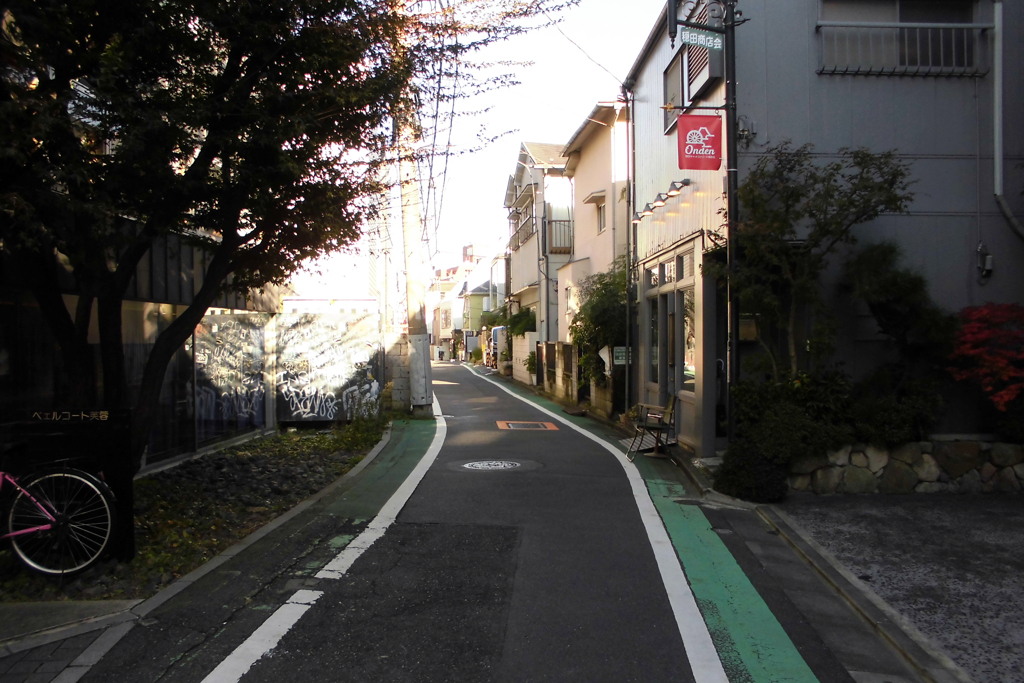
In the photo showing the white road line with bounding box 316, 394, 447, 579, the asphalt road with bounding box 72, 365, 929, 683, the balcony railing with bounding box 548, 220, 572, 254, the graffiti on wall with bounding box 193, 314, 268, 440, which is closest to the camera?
the asphalt road with bounding box 72, 365, 929, 683

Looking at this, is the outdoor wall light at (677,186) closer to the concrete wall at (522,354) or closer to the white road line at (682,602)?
the white road line at (682,602)

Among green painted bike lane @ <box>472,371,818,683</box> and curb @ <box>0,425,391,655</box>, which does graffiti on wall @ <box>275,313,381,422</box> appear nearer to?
green painted bike lane @ <box>472,371,818,683</box>

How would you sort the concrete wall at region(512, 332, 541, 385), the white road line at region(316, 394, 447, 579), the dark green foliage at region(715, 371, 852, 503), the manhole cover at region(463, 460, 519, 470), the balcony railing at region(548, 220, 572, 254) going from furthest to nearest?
1. the concrete wall at region(512, 332, 541, 385)
2. the balcony railing at region(548, 220, 572, 254)
3. the manhole cover at region(463, 460, 519, 470)
4. the dark green foliage at region(715, 371, 852, 503)
5. the white road line at region(316, 394, 447, 579)

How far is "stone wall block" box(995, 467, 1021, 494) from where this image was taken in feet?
29.8

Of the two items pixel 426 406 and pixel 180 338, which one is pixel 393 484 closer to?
pixel 180 338

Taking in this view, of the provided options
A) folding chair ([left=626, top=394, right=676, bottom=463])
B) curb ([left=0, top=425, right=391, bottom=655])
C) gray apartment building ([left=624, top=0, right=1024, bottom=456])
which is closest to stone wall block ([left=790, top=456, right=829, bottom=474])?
gray apartment building ([left=624, top=0, right=1024, bottom=456])

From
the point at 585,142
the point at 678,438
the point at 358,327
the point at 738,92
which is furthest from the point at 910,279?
the point at 585,142

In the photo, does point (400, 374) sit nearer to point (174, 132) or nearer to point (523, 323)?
point (174, 132)

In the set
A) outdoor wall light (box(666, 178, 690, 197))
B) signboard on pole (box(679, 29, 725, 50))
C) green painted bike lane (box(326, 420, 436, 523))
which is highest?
signboard on pole (box(679, 29, 725, 50))

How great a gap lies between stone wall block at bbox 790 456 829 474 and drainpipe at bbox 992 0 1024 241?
4.30m

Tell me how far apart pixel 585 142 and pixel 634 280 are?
9340mm

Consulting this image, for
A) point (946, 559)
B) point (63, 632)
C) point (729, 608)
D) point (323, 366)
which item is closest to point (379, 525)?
point (63, 632)

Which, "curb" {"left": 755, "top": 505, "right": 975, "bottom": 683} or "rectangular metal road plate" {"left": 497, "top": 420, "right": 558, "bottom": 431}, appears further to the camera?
"rectangular metal road plate" {"left": 497, "top": 420, "right": 558, "bottom": 431}

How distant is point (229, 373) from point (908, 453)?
398 inches
